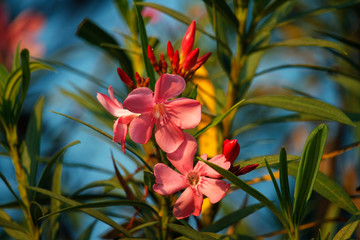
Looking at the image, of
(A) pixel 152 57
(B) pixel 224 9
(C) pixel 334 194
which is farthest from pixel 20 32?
(C) pixel 334 194

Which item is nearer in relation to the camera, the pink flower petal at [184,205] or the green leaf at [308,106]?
the pink flower petal at [184,205]

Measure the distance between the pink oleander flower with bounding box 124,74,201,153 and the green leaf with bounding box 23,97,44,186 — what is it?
0.34 metres

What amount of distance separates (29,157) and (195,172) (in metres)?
0.42

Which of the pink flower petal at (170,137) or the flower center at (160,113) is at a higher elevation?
the flower center at (160,113)

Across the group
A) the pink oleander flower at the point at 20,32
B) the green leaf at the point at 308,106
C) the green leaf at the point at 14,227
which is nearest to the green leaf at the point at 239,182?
the green leaf at the point at 308,106

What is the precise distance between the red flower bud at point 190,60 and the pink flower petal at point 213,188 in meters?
0.20

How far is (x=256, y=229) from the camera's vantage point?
155 centimetres

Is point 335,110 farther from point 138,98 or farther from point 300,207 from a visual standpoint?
point 138,98

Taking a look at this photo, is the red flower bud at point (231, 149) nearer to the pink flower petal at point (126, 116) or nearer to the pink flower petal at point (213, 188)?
the pink flower petal at point (213, 188)

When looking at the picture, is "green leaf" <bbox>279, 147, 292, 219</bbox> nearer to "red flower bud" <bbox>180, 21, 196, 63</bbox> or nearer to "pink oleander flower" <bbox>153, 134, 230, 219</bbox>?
"pink oleander flower" <bbox>153, 134, 230, 219</bbox>

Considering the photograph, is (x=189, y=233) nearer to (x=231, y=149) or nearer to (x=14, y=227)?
(x=231, y=149)

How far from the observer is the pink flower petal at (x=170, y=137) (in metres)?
0.60

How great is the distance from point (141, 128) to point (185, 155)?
8 cm

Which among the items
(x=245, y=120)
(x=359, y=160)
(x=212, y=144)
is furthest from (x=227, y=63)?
(x=359, y=160)
